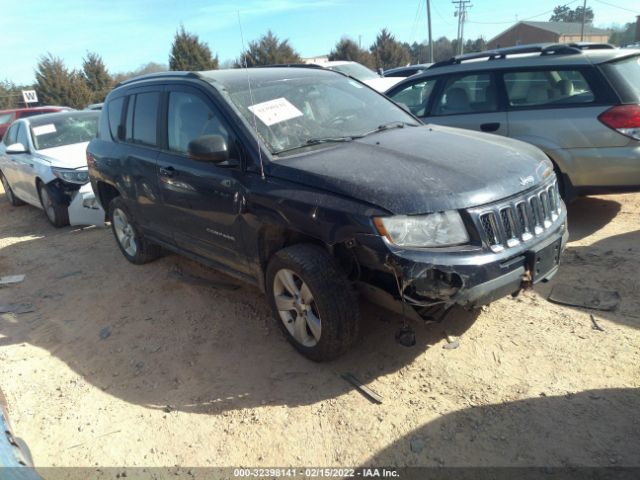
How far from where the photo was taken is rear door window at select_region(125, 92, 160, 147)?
14.0 feet

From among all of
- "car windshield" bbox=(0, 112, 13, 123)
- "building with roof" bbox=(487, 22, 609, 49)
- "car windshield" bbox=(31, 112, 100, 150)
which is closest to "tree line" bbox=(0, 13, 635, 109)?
"car windshield" bbox=(0, 112, 13, 123)

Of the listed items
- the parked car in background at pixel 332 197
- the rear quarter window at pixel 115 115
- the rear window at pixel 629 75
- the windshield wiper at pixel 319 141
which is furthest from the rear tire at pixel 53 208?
the rear window at pixel 629 75

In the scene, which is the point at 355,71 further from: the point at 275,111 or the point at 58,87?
the point at 58,87

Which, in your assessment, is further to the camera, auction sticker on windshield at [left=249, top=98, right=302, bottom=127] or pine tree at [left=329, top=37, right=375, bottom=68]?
pine tree at [left=329, top=37, right=375, bottom=68]

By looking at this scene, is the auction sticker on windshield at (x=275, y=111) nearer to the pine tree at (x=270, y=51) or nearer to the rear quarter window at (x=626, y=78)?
the rear quarter window at (x=626, y=78)

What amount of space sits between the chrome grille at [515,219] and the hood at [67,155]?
6.17 metres

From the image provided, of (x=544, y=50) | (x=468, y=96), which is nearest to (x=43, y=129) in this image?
(x=468, y=96)

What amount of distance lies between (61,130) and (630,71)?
310 inches

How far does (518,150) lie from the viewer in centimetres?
329

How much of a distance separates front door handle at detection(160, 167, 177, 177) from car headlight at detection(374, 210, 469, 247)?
201 cm

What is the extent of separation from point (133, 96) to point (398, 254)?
11.1 ft

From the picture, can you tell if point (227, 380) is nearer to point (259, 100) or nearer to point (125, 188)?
point (259, 100)

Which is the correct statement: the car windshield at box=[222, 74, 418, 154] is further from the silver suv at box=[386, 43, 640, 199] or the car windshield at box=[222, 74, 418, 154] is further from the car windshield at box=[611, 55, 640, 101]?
the car windshield at box=[611, 55, 640, 101]

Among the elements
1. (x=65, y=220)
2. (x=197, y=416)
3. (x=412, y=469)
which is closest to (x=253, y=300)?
(x=197, y=416)
